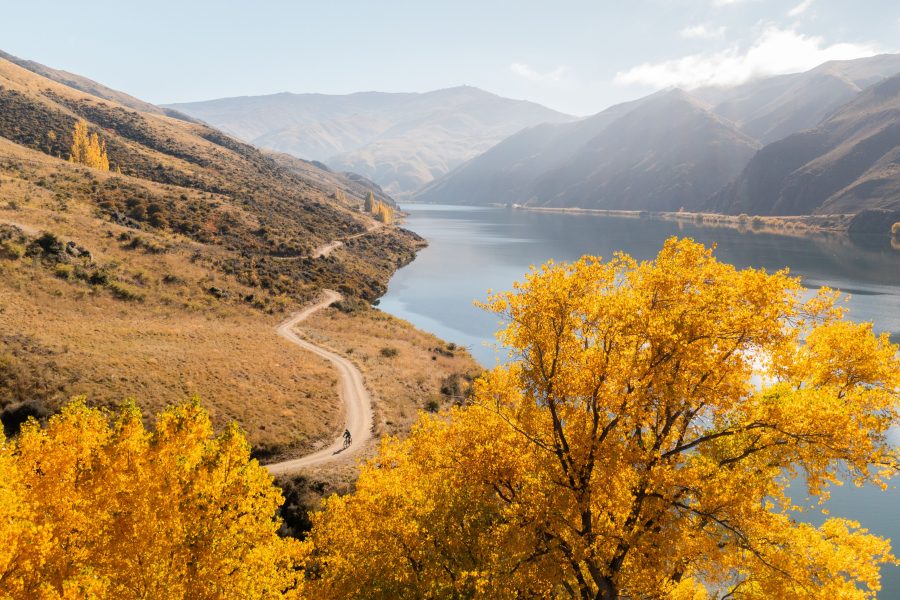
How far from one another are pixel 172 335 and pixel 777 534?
163 feet

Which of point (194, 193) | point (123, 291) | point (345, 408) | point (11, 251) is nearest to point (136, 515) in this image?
point (345, 408)

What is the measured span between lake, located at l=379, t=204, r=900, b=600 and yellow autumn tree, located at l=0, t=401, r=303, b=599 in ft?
42.7

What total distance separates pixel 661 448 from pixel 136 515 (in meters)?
15.4

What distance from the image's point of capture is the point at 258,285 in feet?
235

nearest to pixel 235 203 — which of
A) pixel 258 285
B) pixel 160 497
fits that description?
pixel 258 285

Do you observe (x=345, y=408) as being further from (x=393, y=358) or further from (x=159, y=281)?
(x=159, y=281)

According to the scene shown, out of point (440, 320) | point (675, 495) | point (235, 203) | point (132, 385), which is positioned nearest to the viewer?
point (675, 495)

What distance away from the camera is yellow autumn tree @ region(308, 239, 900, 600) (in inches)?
430

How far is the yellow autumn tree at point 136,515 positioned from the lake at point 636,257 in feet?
42.7

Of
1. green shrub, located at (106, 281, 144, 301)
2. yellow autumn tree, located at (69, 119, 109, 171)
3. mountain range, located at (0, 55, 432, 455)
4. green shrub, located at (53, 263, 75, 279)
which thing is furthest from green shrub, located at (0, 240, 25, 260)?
yellow autumn tree, located at (69, 119, 109, 171)

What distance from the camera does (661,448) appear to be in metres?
12.8

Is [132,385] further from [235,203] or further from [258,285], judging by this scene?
[235,203]

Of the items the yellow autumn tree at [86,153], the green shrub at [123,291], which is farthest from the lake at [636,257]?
the yellow autumn tree at [86,153]

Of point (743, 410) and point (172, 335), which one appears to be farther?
point (172, 335)
